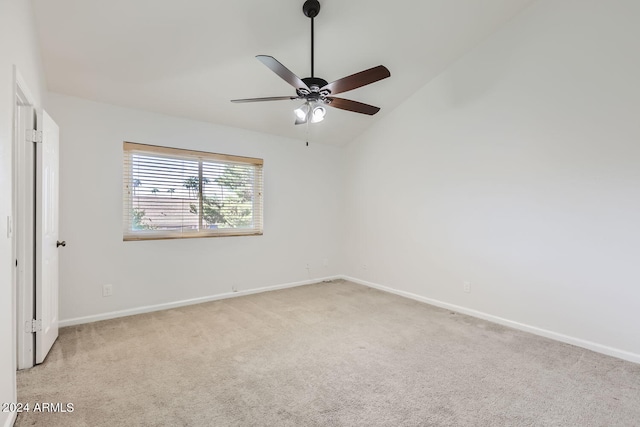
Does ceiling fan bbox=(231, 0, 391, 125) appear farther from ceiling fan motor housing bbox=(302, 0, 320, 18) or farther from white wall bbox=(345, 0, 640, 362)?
white wall bbox=(345, 0, 640, 362)

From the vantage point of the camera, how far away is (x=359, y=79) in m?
2.29

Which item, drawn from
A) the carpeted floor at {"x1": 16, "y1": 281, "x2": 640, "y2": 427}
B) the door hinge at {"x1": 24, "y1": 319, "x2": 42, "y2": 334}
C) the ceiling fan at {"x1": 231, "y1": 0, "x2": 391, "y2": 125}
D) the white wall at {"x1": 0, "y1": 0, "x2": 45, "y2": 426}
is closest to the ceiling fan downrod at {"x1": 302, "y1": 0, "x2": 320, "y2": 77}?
the ceiling fan at {"x1": 231, "y1": 0, "x2": 391, "y2": 125}

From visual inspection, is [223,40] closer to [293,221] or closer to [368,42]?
[368,42]

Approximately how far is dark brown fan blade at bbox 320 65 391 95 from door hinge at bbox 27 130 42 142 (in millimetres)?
2160

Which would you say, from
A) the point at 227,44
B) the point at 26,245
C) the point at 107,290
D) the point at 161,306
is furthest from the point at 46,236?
the point at 227,44

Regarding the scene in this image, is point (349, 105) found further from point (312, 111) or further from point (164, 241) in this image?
point (164, 241)

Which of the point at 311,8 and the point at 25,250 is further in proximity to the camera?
the point at 311,8

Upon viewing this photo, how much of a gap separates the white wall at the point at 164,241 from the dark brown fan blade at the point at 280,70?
2135 mm

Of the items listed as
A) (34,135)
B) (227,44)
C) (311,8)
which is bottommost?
(34,135)

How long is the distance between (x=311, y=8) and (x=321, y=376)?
2.93 m

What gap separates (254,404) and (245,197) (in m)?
2.97

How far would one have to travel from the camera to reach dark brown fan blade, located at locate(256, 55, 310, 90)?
2.00m

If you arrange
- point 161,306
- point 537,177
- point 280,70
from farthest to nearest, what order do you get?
point 161,306 < point 537,177 < point 280,70

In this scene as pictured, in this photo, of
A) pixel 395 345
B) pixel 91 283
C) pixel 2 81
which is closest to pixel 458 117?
pixel 395 345
